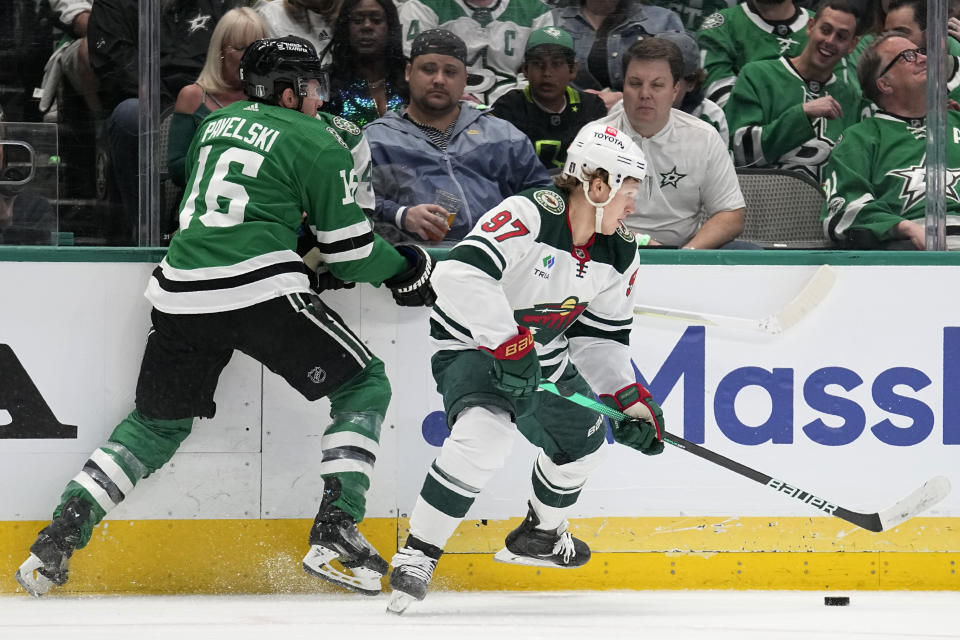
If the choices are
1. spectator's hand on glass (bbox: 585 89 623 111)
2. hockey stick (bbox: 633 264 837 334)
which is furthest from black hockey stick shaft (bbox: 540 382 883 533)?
spectator's hand on glass (bbox: 585 89 623 111)

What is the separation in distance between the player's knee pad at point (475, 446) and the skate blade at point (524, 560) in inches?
15.0

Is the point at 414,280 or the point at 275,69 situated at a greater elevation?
the point at 275,69

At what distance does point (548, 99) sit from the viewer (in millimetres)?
3541

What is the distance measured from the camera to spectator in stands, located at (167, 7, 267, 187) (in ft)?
11.3

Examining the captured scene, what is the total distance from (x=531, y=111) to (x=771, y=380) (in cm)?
99

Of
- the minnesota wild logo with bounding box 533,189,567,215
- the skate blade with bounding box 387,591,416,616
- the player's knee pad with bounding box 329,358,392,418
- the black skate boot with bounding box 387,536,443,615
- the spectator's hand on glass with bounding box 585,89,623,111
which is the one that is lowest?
the skate blade with bounding box 387,591,416,616

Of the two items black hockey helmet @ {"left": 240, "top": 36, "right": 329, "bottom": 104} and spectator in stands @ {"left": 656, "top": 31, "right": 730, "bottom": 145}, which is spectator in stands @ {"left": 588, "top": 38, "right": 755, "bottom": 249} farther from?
black hockey helmet @ {"left": 240, "top": 36, "right": 329, "bottom": 104}

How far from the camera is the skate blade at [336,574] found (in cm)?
322

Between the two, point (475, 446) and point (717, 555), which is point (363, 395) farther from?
point (717, 555)

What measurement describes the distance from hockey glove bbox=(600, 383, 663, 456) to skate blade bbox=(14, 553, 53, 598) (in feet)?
4.86

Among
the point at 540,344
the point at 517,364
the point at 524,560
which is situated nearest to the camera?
the point at 517,364

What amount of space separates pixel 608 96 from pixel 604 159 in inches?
20.6

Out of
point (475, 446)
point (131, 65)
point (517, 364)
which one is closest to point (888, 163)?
point (517, 364)

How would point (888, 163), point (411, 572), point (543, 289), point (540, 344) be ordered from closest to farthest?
point (411, 572)
point (543, 289)
point (540, 344)
point (888, 163)
